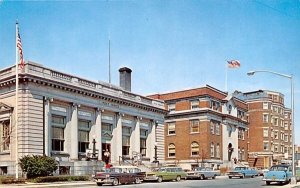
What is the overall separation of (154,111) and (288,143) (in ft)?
168

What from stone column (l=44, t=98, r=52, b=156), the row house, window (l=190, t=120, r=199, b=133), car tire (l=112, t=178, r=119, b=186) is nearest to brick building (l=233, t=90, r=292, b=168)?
window (l=190, t=120, r=199, b=133)

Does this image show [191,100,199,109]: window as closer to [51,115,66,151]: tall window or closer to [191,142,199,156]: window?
[191,142,199,156]: window

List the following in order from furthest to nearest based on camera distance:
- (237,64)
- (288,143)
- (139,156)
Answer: (288,143), (237,64), (139,156)

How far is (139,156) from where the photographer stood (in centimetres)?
5125

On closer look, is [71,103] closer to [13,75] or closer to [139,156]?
[13,75]

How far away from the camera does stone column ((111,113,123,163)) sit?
48.6 meters

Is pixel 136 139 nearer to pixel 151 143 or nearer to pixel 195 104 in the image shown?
pixel 151 143

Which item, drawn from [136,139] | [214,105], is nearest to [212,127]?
[214,105]

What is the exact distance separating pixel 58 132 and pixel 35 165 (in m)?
7.02

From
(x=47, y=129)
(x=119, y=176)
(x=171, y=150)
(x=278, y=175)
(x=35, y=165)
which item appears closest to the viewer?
(x=119, y=176)

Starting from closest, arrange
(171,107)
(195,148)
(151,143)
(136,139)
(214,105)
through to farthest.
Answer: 1. (136,139)
2. (151,143)
3. (195,148)
4. (214,105)
5. (171,107)

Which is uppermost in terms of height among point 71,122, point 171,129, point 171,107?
point 171,107

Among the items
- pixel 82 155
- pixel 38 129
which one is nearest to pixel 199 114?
pixel 82 155

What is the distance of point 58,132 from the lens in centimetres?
4141
